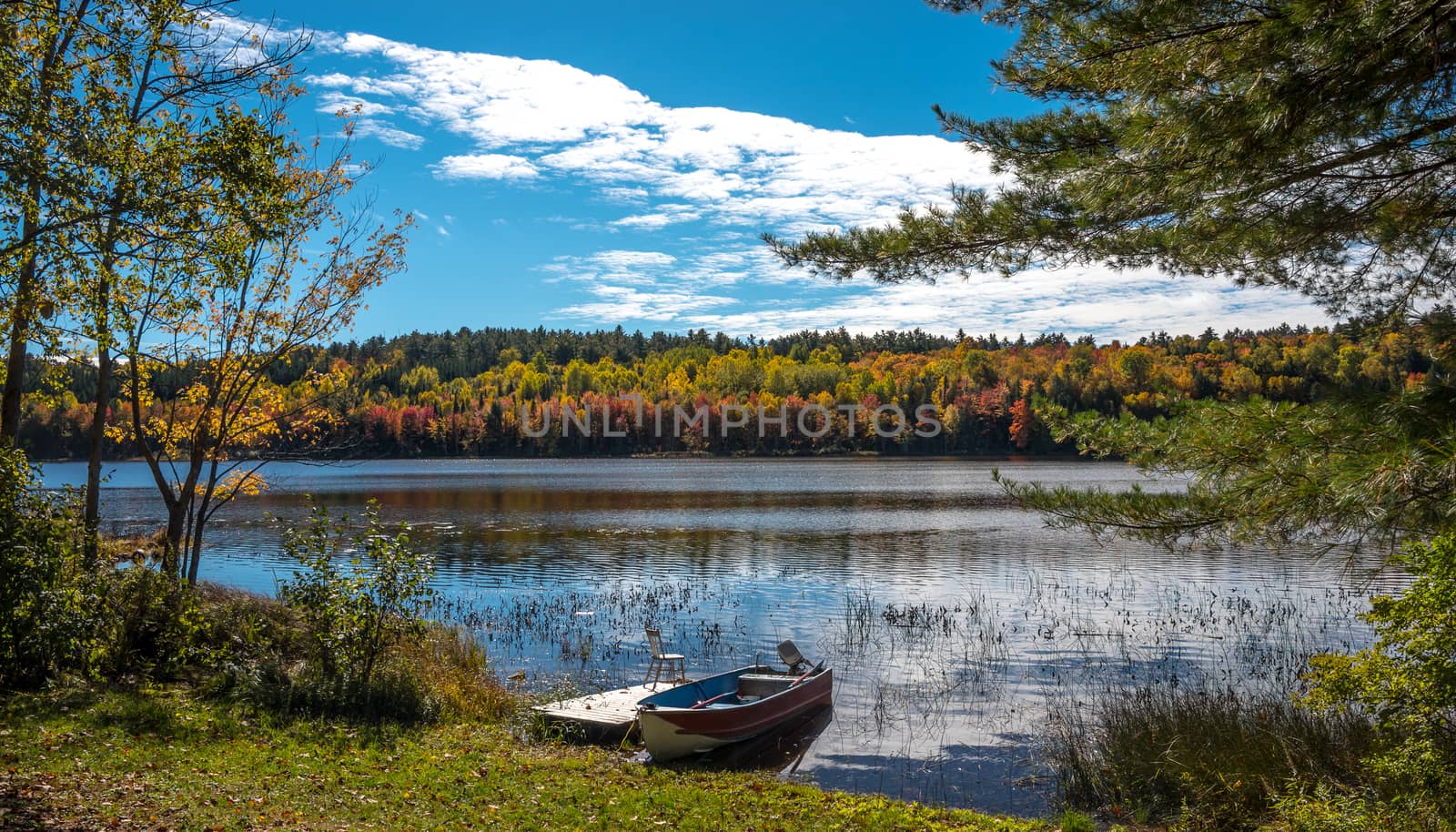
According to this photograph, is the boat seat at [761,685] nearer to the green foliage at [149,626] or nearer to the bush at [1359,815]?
the bush at [1359,815]

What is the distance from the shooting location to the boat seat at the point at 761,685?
49.4 ft

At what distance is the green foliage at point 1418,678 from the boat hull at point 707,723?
7.80 m

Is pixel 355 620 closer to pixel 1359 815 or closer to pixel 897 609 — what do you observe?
pixel 1359 815

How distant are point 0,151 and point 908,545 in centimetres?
3142

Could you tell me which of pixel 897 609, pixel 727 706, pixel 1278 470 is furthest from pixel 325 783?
pixel 897 609

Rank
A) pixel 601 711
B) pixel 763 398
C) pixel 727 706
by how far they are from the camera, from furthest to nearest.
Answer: pixel 763 398 → pixel 601 711 → pixel 727 706

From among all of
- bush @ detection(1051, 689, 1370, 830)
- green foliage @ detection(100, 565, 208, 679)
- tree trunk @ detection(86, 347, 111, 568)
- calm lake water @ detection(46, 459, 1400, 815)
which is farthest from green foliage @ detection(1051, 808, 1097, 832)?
tree trunk @ detection(86, 347, 111, 568)

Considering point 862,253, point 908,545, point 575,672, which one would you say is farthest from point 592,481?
point 862,253

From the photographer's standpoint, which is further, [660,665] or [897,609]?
[897,609]

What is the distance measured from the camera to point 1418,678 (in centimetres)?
664

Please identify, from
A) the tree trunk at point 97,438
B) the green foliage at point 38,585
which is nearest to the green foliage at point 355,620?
the green foliage at point 38,585

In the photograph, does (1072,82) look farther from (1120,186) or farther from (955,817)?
(955,817)

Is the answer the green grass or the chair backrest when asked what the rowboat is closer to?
the chair backrest

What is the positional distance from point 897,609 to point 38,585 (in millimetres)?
18357
